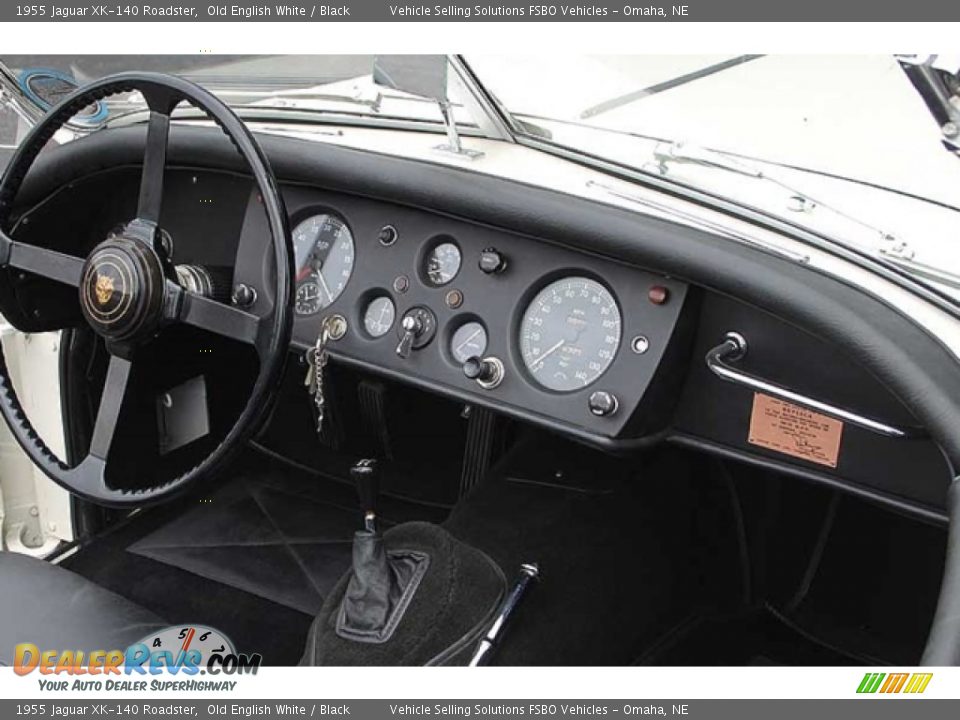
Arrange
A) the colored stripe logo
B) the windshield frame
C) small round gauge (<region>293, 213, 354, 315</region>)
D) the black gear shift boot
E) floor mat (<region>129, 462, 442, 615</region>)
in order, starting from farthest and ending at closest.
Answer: floor mat (<region>129, 462, 442, 615</region>)
small round gauge (<region>293, 213, 354, 315</region>)
the black gear shift boot
the windshield frame
the colored stripe logo

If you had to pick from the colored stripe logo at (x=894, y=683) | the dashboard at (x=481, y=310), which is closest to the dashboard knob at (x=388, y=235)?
the dashboard at (x=481, y=310)

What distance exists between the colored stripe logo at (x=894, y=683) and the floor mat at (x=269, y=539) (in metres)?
1.28

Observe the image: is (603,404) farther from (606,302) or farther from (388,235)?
(388,235)

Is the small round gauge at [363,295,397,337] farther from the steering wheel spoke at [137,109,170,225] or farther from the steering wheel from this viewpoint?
the steering wheel spoke at [137,109,170,225]

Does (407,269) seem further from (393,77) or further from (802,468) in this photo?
(802,468)

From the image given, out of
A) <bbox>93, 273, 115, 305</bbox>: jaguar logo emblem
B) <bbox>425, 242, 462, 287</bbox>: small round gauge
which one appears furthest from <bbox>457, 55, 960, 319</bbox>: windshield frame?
<bbox>93, 273, 115, 305</bbox>: jaguar logo emblem

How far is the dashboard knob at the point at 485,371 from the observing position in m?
1.89

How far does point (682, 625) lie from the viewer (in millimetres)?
2266

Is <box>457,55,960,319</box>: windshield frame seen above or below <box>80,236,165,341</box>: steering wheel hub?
above

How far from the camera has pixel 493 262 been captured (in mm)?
1912

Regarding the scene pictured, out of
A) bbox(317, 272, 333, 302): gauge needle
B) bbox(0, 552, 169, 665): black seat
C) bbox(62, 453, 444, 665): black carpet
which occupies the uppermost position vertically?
bbox(317, 272, 333, 302): gauge needle

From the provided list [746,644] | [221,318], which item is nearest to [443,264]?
[221,318]

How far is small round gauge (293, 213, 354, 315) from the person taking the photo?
6.89 feet
